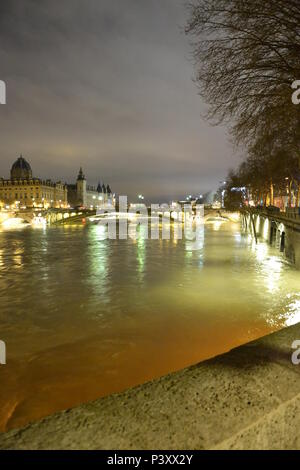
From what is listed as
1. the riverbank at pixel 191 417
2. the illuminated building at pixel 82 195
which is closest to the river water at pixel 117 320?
the riverbank at pixel 191 417

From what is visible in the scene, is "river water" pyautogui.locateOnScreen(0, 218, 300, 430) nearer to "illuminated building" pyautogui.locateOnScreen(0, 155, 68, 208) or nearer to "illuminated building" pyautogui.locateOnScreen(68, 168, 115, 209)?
"illuminated building" pyautogui.locateOnScreen(0, 155, 68, 208)

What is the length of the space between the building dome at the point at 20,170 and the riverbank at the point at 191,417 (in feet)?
560

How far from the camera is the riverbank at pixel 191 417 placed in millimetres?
2010

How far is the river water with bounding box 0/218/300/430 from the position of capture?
243 inches

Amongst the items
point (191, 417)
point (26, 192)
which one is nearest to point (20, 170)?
point (26, 192)

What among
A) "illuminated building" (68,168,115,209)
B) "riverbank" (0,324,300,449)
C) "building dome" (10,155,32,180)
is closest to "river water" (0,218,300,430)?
"riverbank" (0,324,300,449)

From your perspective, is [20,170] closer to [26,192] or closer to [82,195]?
[26,192]

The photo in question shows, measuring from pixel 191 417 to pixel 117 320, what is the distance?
7.71 m

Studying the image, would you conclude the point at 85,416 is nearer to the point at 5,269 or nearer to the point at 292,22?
the point at 292,22

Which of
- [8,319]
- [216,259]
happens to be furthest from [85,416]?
[216,259]

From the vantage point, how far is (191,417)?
2.22 metres
